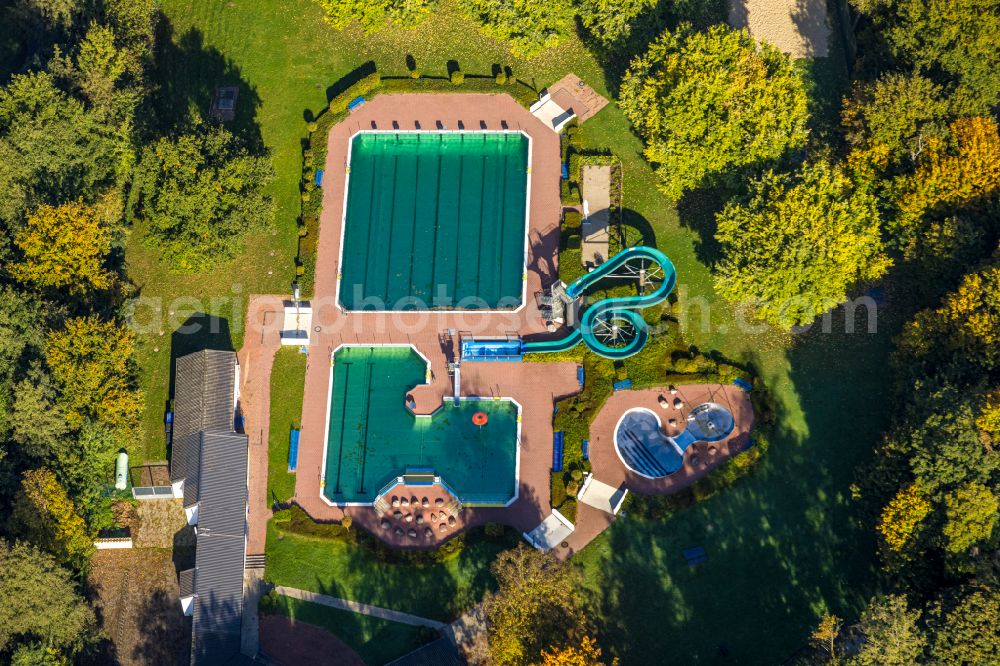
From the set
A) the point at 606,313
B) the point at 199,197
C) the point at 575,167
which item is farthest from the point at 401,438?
the point at 575,167

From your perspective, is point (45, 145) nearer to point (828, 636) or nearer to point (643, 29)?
point (643, 29)

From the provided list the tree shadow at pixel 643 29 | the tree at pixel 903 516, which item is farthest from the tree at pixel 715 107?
the tree at pixel 903 516

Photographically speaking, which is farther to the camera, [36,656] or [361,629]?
[361,629]

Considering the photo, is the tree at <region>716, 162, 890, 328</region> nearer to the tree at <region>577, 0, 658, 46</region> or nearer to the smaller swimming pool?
the smaller swimming pool

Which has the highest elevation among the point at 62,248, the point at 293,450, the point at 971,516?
the point at 62,248

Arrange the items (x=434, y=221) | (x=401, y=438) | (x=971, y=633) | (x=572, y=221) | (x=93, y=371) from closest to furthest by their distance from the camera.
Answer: (x=971, y=633), (x=93, y=371), (x=401, y=438), (x=572, y=221), (x=434, y=221)

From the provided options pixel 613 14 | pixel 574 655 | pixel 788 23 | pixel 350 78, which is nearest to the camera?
pixel 574 655

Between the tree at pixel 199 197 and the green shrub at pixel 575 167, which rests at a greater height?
the green shrub at pixel 575 167

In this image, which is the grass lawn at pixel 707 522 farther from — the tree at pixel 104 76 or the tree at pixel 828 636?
the tree at pixel 104 76
